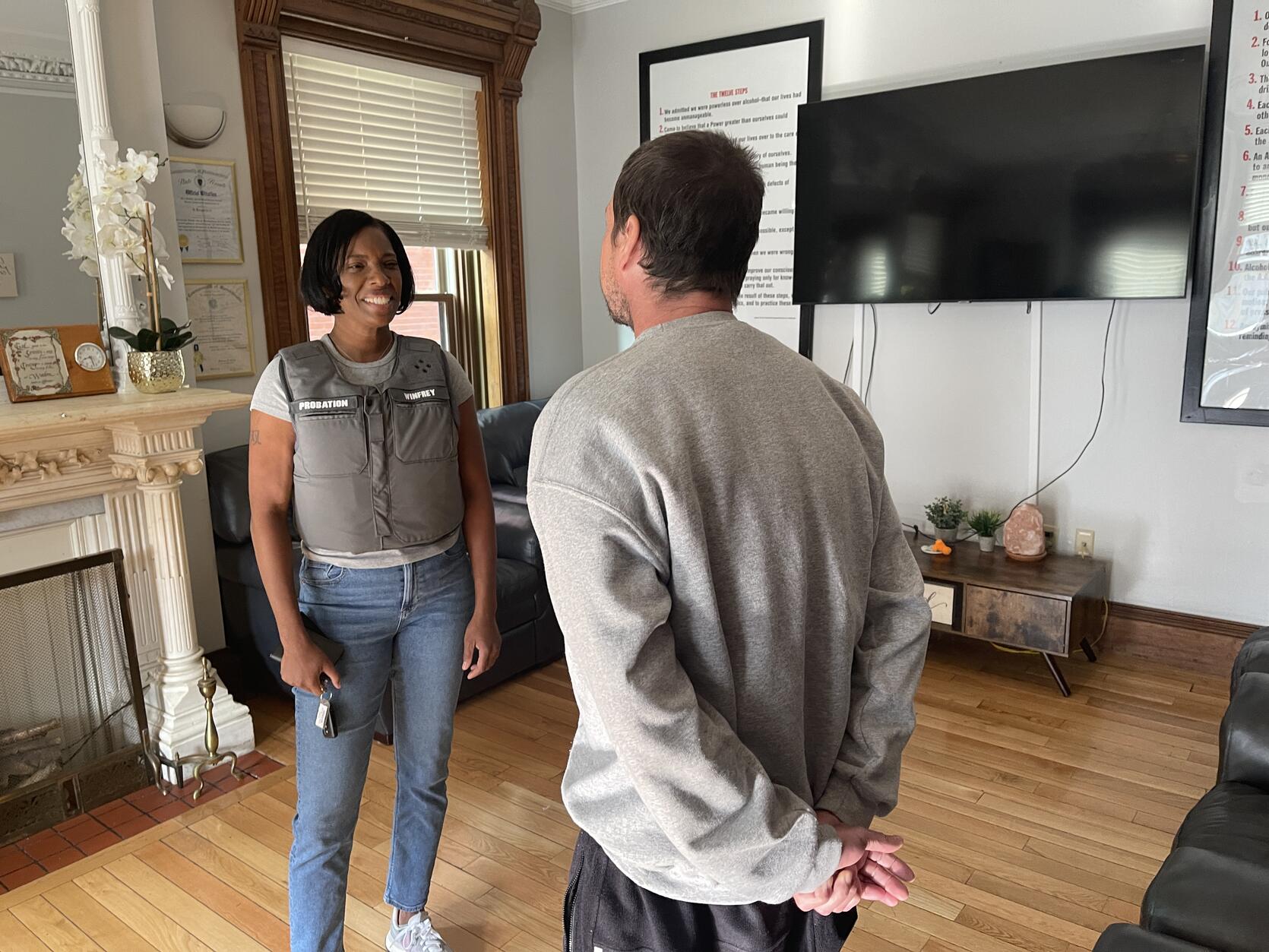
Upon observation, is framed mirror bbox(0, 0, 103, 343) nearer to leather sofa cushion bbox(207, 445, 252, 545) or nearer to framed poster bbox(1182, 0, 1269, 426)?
leather sofa cushion bbox(207, 445, 252, 545)

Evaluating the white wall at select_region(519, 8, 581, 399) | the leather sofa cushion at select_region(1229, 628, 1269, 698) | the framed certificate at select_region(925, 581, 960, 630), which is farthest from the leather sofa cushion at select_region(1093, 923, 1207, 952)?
the white wall at select_region(519, 8, 581, 399)

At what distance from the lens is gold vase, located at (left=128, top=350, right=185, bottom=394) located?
262 cm

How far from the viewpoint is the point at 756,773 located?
3.02 feet

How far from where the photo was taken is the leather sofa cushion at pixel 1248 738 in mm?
1880

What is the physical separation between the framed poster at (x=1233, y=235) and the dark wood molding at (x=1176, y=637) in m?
0.72

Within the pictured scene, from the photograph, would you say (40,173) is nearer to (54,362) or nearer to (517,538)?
(54,362)

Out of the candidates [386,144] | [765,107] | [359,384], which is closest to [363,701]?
[359,384]

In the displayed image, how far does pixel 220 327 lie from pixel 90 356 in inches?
26.7

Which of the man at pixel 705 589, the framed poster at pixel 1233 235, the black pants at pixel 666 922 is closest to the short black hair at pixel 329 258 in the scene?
the man at pixel 705 589

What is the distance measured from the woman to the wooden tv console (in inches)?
79.9

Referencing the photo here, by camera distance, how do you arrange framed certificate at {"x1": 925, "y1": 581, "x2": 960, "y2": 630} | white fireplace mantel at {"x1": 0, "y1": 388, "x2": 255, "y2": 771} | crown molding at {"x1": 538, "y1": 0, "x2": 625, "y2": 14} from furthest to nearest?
1. crown molding at {"x1": 538, "y1": 0, "x2": 625, "y2": 14}
2. framed certificate at {"x1": 925, "y1": 581, "x2": 960, "y2": 630}
3. white fireplace mantel at {"x1": 0, "y1": 388, "x2": 255, "y2": 771}

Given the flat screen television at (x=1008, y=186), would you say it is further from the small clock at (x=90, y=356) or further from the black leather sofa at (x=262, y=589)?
the small clock at (x=90, y=356)

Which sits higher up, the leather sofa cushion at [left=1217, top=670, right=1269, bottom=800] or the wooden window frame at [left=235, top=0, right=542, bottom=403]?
the wooden window frame at [left=235, top=0, right=542, bottom=403]

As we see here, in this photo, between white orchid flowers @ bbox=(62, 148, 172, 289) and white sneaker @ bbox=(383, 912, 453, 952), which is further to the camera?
white orchid flowers @ bbox=(62, 148, 172, 289)
